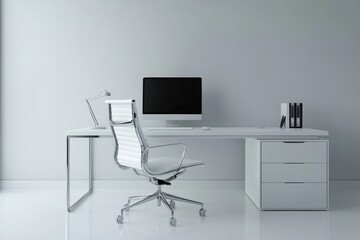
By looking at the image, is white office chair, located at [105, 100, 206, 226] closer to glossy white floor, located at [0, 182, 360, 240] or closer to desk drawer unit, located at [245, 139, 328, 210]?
glossy white floor, located at [0, 182, 360, 240]

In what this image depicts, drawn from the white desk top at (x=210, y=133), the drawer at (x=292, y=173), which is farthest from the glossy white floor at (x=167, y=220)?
the white desk top at (x=210, y=133)

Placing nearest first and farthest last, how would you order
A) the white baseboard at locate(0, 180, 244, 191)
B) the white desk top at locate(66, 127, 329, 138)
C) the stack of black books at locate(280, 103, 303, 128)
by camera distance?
the white desk top at locate(66, 127, 329, 138) → the stack of black books at locate(280, 103, 303, 128) → the white baseboard at locate(0, 180, 244, 191)

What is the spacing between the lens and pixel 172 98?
4.36 meters

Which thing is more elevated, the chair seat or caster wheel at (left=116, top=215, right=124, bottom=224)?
the chair seat

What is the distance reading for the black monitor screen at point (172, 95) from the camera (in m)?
4.35

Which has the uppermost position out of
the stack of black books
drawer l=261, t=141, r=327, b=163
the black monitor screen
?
the black monitor screen

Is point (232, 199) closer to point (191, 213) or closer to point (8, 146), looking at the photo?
point (191, 213)

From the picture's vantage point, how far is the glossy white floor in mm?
3051

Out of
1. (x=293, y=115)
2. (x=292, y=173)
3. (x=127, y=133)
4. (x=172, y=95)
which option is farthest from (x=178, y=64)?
(x=292, y=173)

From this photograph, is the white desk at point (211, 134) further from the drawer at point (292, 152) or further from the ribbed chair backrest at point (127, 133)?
the ribbed chair backrest at point (127, 133)

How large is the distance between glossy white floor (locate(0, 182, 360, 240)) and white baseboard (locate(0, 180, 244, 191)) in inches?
8.0

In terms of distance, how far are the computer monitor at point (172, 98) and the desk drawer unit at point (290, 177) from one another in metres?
0.93

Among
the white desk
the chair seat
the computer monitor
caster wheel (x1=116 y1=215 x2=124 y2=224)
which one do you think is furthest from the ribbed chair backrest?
the computer monitor

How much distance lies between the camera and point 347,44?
4.79 metres
